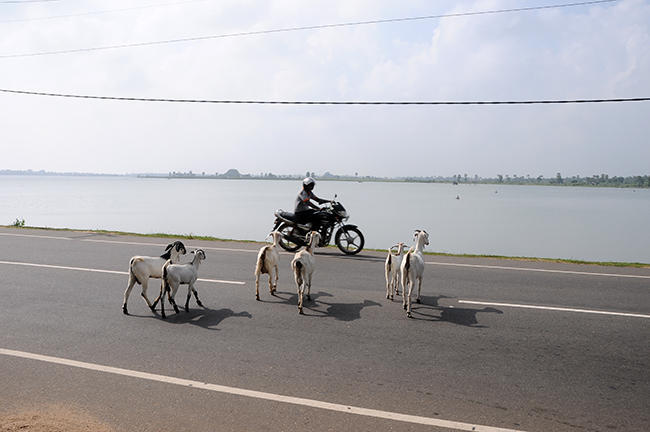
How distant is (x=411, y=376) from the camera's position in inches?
227

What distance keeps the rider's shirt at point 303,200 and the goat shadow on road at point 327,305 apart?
18.7 ft

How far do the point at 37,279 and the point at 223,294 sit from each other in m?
4.62

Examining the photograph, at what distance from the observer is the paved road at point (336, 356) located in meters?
4.88

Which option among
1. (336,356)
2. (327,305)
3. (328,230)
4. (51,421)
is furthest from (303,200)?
(51,421)

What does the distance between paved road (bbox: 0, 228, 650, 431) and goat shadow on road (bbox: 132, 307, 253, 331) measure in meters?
0.04

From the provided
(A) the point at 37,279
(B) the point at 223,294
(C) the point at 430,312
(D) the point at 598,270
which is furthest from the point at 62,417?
(D) the point at 598,270

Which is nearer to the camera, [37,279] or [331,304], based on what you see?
[331,304]

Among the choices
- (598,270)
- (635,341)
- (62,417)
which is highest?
(598,270)

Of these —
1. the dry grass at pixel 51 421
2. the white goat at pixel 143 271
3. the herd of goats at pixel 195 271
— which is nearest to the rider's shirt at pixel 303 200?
the herd of goats at pixel 195 271

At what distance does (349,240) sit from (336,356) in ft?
30.3

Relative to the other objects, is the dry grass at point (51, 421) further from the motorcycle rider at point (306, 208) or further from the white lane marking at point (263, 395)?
the motorcycle rider at point (306, 208)

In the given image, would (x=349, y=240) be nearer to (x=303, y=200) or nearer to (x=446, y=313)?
(x=303, y=200)

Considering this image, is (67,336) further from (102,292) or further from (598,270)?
(598,270)

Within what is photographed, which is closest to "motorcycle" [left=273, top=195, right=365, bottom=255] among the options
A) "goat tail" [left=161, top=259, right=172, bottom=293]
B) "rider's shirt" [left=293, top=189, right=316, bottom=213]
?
"rider's shirt" [left=293, top=189, right=316, bottom=213]
